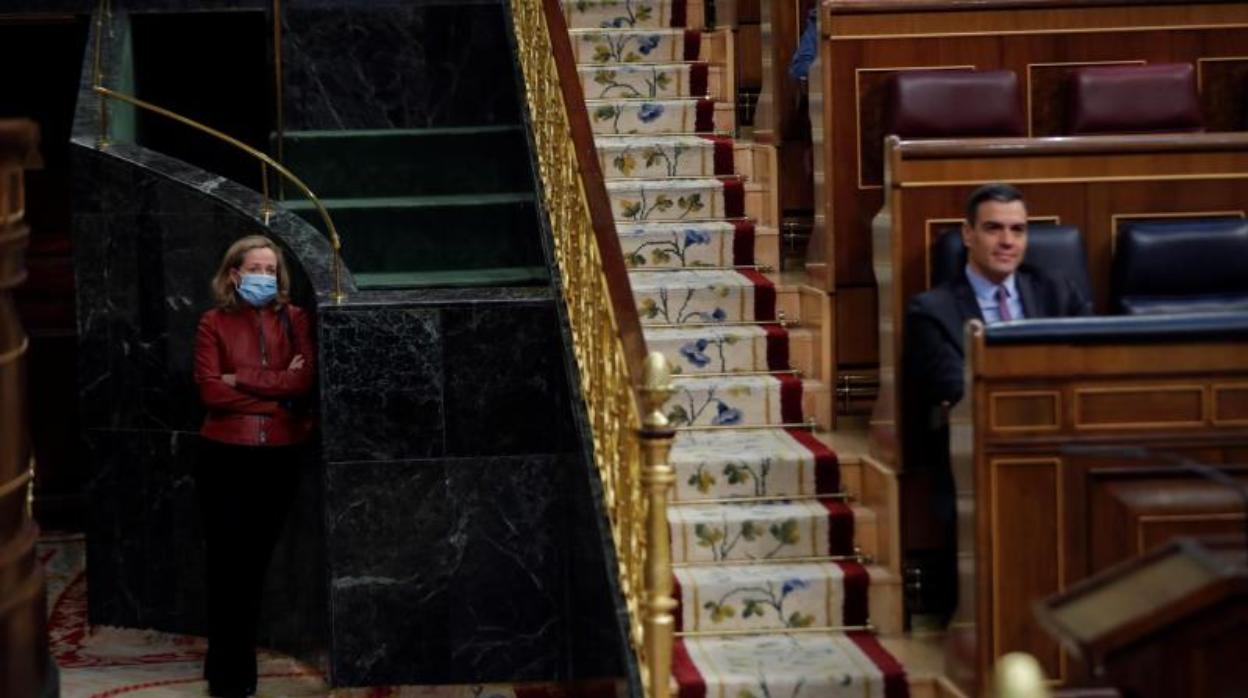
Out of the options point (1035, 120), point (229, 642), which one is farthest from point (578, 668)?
point (1035, 120)

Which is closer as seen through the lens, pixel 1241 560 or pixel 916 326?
pixel 1241 560

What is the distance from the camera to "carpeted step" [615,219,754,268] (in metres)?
6.01

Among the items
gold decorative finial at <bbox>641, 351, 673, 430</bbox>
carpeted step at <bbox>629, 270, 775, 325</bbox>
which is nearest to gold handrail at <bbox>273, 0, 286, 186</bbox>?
carpeted step at <bbox>629, 270, 775, 325</bbox>

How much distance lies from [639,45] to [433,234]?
0.94 m

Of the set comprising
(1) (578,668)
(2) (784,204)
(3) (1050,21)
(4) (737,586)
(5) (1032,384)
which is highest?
(3) (1050,21)

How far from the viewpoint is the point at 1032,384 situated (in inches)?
157

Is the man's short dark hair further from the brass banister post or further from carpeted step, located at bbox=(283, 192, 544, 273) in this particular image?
carpeted step, located at bbox=(283, 192, 544, 273)

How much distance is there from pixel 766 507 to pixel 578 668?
3.49ft

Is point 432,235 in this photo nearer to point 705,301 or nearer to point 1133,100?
point 705,301

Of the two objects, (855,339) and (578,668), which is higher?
(855,339)

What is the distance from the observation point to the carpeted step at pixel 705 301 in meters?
5.72

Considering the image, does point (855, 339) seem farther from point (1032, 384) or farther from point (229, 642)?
point (229, 642)

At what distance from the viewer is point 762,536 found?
16.0 feet

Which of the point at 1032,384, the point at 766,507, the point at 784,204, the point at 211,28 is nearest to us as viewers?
the point at 1032,384
